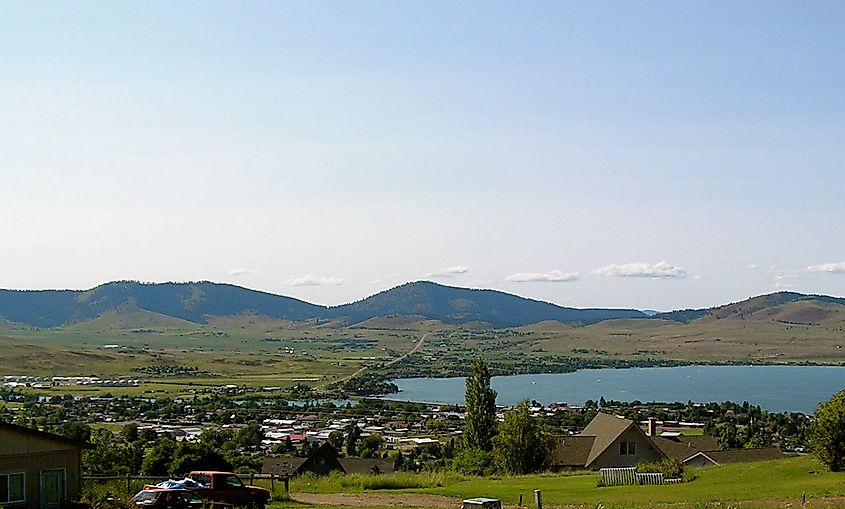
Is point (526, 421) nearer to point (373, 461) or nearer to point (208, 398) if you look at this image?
point (373, 461)

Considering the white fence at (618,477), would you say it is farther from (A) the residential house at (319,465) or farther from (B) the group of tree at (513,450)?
(A) the residential house at (319,465)

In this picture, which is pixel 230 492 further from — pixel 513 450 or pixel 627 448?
pixel 627 448

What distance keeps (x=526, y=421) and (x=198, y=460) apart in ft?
53.3

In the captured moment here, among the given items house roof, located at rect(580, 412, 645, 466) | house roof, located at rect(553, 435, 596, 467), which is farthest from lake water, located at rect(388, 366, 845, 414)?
house roof, located at rect(553, 435, 596, 467)

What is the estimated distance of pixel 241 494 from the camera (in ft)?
82.7

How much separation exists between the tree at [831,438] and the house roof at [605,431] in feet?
54.8

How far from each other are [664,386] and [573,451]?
111 metres

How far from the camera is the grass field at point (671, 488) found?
25.0 m

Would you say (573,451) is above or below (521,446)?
below

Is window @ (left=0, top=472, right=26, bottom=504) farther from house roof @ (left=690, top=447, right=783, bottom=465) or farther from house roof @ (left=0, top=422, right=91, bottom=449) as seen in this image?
house roof @ (left=690, top=447, right=783, bottom=465)

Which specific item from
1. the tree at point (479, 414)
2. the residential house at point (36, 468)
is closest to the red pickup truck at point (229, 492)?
the residential house at point (36, 468)

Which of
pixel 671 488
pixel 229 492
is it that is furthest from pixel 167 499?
pixel 671 488

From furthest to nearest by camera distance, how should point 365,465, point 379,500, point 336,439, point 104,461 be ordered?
1. point 336,439
2. point 365,465
3. point 104,461
4. point 379,500

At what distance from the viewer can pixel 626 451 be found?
160 feet
